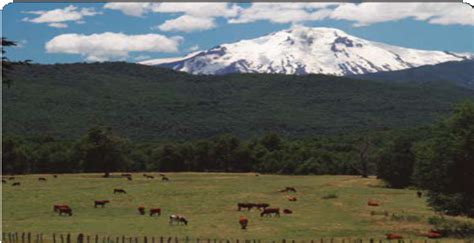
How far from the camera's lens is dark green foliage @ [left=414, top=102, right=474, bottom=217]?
140 feet

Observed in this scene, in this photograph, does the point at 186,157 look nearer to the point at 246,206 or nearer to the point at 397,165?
the point at 397,165

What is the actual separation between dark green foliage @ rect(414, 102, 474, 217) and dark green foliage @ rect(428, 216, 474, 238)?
89 cm

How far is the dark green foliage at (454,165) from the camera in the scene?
140 ft

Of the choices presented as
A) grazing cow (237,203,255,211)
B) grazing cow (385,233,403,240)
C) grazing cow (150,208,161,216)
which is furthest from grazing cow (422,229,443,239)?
grazing cow (150,208,161,216)

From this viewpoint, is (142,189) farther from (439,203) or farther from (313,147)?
(313,147)

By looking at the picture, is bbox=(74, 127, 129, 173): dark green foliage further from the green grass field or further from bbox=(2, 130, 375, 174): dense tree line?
the green grass field

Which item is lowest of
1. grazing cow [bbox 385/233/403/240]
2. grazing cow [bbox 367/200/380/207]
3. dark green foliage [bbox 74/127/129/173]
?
dark green foliage [bbox 74/127/129/173]

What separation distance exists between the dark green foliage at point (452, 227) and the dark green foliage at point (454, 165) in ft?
2.93

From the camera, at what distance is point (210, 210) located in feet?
173

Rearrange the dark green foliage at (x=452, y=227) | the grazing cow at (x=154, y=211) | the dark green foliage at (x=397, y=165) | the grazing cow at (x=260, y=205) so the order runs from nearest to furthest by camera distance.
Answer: the dark green foliage at (x=452, y=227) < the grazing cow at (x=154, y=211) < the grazing cow at (x=260, y=205) < the dark green foliage at (x=397, y=165)

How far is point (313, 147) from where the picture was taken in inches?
5344

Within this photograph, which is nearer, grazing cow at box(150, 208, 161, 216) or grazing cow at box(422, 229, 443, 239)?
grazing cow at box(422, 229, 443, 239)

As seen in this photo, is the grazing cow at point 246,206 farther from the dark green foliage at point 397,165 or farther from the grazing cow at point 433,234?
the dark green foliage at point 397,165

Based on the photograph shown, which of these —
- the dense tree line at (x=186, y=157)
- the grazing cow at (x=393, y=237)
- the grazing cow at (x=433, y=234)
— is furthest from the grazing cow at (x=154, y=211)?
the dense tree line at (x=186, y=157)
